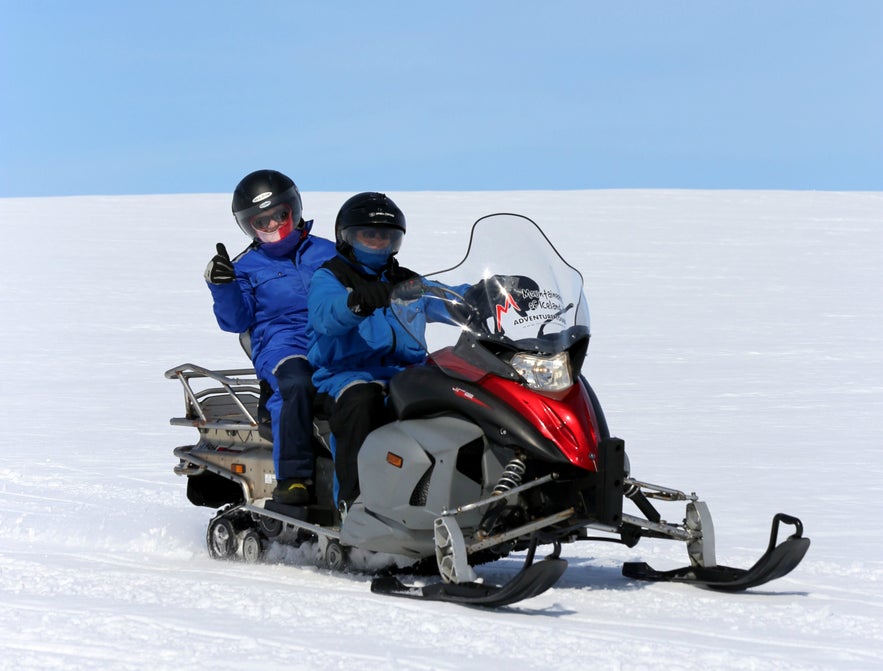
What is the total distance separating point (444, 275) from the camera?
5.14m

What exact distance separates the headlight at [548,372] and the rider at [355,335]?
69cm

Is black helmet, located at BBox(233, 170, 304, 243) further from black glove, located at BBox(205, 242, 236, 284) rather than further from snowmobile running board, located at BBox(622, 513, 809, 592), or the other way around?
snowmobile running board, located at BBox(622, 513, 809, 592)

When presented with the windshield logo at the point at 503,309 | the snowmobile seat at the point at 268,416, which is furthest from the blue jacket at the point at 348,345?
the windshield logo at the point at 503,309

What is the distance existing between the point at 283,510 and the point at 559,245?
69.0 feet

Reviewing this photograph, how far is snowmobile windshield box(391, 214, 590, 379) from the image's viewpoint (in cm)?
494

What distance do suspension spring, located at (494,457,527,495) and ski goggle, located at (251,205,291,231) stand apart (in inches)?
82.0

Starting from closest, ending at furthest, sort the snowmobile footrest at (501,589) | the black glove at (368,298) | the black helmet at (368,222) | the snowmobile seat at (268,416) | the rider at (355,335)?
the snowmobile footrest at (501,589) < the black glove at (368,298) < the rider at (355,335) < the black helmet at (368,222) < the snowmobile seat at (268,416)

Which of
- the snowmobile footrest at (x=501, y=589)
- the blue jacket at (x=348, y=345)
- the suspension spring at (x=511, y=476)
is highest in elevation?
the blue jacket at (x=348, y=345)

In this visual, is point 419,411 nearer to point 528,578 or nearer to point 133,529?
point 528,578

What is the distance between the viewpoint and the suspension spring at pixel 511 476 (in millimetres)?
4805

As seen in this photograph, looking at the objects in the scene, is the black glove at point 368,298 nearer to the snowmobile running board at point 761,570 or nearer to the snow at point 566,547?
the snow at point 566,547

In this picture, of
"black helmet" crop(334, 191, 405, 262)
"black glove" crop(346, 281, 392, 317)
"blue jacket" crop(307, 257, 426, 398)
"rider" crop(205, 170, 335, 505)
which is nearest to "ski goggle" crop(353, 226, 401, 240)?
"black helmet" crop(334, 191, 405, 262)

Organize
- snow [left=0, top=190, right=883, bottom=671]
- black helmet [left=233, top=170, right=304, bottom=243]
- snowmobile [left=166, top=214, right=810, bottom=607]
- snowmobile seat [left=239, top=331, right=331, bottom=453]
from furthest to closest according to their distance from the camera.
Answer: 1. black helmet [left=233, top=170, right=304, bottom=243]
2. snowmobile seat [left=239, top=331, right=331, bottom=453]
3. snowmobile [left=166, top=214, right=810, bottom=607]
4. snow [left=0, top=190, right=883, bottom=671]

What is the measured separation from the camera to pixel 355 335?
18.3ft
